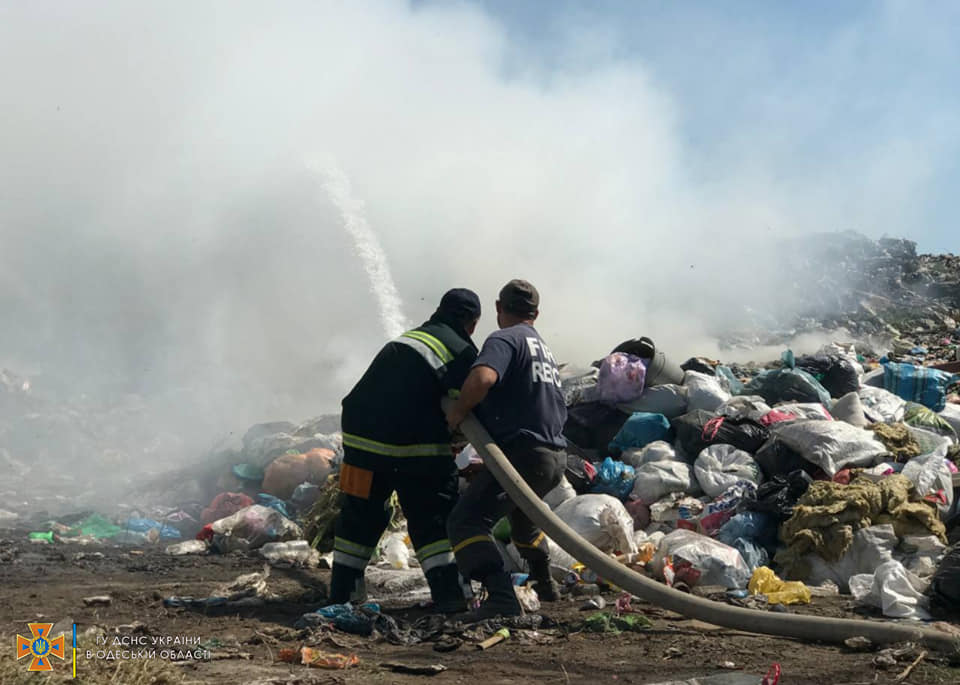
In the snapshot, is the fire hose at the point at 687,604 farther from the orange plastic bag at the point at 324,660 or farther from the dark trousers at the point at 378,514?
the orange plastic bag at the point at 324,660

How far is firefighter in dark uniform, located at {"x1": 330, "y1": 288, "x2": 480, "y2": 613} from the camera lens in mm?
3592

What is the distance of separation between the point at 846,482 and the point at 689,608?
2.05 meters

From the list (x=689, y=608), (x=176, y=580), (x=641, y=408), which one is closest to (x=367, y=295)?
(x=641, y=408)

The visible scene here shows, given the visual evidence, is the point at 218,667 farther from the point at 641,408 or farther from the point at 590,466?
the point at 641,408

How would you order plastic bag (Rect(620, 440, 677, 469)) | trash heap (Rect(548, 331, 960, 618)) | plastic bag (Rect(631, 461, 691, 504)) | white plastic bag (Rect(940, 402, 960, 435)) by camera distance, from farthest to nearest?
1. white plastic bag (Rect(940, 402, 960, 435))
2. plastic bag (Rect(620, 440, 677, 469))
3. plastic bag (Rect(631, 461, 691, 504))
4. trash heap (Rect(548, 331, 960, 618))

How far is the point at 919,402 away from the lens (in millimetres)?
6633

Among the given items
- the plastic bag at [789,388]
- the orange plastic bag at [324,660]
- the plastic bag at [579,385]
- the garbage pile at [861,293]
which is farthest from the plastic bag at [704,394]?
the garbage pile at [861,293]

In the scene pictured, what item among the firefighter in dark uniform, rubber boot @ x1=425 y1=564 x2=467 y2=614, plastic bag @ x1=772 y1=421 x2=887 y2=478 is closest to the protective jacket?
the firefighter in dark uniform

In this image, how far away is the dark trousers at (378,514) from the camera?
3611mm

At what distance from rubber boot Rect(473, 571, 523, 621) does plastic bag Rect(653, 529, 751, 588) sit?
0.93 metres

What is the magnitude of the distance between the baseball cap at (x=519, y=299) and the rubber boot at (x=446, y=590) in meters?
1.10

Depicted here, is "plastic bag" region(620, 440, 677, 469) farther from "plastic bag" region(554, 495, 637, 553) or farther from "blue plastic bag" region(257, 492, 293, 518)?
"blue plastic bag" region(257, 492, 293, 518)

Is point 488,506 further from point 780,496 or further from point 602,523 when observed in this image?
point 780,496

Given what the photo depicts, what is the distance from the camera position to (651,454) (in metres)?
5.55
